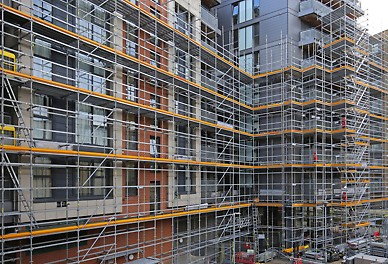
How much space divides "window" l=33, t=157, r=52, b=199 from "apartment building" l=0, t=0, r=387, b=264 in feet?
0.17

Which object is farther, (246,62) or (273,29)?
(246,62)

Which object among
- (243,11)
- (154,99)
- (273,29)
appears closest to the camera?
(154,99)

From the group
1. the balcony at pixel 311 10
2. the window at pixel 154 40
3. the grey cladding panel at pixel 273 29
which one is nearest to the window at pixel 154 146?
the window at pixel 154 40

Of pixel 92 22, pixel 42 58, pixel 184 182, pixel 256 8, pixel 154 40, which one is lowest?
pixel 184 182

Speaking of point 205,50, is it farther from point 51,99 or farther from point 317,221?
point 317,221

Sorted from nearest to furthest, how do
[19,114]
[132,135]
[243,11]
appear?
[19,114] < [132,135] < [243,11]

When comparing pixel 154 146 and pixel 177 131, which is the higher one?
pixel 177 131

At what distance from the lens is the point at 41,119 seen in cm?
1166

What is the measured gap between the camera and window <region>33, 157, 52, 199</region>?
36.8 ft

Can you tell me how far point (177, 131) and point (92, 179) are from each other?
6137mm

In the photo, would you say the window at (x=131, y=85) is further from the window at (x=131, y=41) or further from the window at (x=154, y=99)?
the window at (x=131, y=41)

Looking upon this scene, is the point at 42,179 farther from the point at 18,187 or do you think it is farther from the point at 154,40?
the point at 154,40

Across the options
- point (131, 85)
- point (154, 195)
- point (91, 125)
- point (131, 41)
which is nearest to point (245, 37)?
point (131, 41)

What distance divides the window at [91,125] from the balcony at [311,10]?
1653 cm
